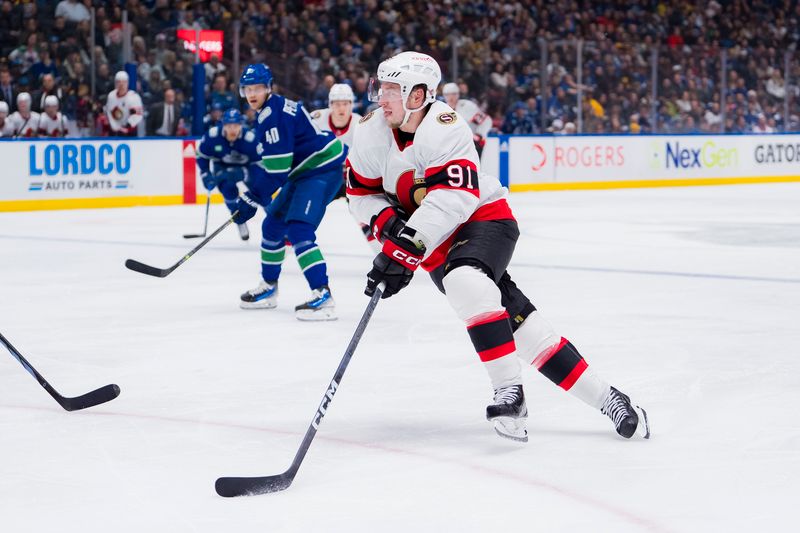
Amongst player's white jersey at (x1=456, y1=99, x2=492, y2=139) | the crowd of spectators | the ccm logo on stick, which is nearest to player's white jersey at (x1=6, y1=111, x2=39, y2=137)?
the crowd of spectators

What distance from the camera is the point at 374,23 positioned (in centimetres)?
1548

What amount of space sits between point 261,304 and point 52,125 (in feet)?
21.5

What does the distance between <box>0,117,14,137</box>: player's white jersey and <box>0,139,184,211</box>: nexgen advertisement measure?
14cm

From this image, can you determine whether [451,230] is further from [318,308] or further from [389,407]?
[318,308]

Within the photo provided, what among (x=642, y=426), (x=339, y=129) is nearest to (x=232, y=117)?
(x=339, y=129)

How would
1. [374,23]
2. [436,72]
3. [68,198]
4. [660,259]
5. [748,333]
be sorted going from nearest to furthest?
[436,72]
[748,333]
[660,259]
[68,198]
[374,23]

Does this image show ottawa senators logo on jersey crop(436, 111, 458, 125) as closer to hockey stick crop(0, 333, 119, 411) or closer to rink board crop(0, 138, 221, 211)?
hockey stick crop(0, 333, 119, 411)

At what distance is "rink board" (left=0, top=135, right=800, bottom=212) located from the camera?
11.6m

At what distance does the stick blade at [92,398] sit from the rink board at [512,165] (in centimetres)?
823

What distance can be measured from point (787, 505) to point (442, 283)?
3.40 ft

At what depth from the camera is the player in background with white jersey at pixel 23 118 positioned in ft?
37.5

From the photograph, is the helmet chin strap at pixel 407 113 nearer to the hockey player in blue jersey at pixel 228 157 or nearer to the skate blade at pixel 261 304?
the skate blade at pixel 261 304

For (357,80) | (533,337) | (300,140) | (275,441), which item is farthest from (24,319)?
(357,80)

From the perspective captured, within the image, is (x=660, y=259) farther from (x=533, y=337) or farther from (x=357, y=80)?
(x=357, y=80)
